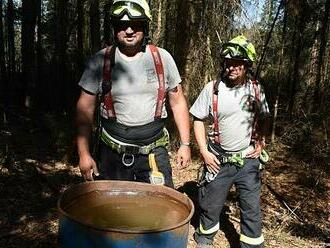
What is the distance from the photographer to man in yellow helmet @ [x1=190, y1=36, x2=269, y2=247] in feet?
15.8

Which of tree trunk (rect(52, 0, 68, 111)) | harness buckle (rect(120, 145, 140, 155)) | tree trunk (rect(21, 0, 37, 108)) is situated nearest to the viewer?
harness buckle (rect(120, 145, 140, 155))

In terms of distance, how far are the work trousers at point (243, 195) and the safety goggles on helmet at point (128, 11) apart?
75.5 inches

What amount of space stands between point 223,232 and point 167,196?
122 inches

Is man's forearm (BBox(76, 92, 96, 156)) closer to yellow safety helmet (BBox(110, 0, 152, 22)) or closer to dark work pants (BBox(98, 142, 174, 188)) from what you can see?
dark work pants (BBox(98, 142, 174, 188))

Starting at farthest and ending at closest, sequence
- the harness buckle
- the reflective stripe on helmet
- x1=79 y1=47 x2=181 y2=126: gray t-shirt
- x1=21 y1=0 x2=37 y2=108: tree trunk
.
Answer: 1. x1=21 y1=0 x2=37 y2=108: tree trunk
2. the reflective stripe on helmet
3. the harness buckle
4. x1=79 y1=47 x2=181 y2=126: gray t-shirt

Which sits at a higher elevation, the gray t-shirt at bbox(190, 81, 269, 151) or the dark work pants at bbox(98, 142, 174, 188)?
the gray t-shirt at bbox(190, 81, 269, 151)

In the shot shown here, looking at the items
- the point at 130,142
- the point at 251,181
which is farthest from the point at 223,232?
the point at 130,142

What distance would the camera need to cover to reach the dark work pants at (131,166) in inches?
159

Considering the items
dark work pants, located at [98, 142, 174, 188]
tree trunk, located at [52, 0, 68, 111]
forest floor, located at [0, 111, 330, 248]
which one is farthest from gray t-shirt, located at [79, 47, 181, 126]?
tree trunk, located at [52, 0, 68, 111]

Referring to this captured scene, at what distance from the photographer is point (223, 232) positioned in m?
6.18

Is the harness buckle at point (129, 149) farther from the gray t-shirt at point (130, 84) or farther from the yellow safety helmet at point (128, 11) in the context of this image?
the yellow safety helmet at point (128, 11)

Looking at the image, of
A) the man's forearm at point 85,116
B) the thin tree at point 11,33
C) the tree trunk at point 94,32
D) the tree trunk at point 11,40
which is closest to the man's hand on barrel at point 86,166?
the man's forearm at point 85,116

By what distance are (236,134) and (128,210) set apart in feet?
6.89

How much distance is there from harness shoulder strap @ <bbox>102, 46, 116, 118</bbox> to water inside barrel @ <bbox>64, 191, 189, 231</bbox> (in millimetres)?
807
